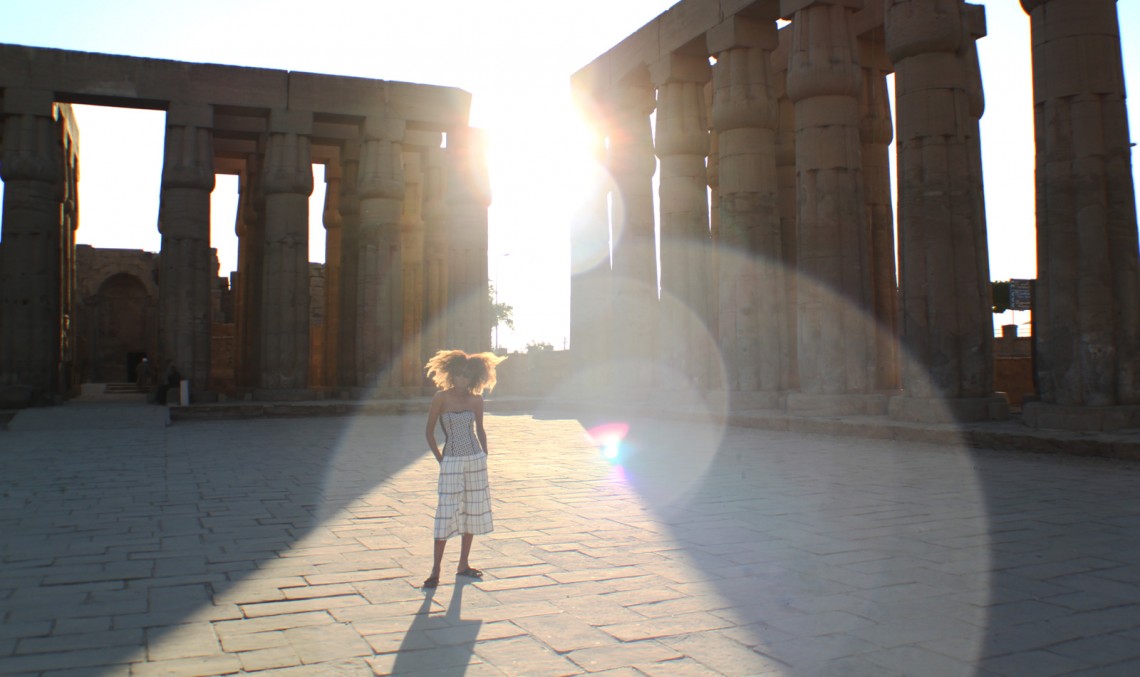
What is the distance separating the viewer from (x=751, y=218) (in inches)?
651

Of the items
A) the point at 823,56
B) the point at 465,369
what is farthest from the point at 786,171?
the point at 465,369

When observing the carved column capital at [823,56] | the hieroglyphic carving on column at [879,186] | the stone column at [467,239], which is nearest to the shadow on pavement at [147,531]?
the carved column capital at [823,56]

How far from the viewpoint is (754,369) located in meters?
16.5

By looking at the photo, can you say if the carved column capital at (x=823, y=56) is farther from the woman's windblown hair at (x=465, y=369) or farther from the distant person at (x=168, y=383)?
the distant person at (x=168, y=383)

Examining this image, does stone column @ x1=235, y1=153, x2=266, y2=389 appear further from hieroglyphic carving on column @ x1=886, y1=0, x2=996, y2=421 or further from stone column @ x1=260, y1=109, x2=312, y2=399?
hieroglyphic carving on column @ x1=886, y1=0, x2=996, y2=421

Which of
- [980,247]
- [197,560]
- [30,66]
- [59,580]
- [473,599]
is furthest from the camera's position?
[30,66]

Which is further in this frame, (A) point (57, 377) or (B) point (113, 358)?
(B) point (113, 358)

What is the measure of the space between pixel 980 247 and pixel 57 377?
864 inches

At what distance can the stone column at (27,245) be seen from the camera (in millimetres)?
21000

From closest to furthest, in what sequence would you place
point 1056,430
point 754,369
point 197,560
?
point 197,560 → point 1056,430 → point 754,369

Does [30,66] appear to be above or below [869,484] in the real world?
above

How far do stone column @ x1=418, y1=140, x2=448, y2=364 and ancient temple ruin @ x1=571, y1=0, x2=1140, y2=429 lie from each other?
5.67 meters

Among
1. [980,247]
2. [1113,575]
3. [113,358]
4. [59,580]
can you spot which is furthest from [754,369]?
[113,358]

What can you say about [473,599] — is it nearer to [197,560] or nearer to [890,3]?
[197,560]
